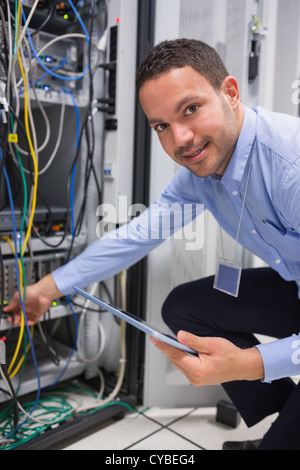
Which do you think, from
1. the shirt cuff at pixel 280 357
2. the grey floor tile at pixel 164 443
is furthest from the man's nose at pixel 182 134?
the grey floor tile at pixel 164 443

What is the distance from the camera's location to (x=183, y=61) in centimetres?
94

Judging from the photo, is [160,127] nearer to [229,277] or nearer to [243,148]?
[243,148]

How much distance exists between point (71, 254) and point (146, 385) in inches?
23.3

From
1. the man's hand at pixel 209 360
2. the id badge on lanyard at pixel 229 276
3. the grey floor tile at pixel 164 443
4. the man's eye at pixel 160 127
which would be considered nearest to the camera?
the man's hand at pixel 209 360

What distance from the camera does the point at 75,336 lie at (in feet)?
5.90

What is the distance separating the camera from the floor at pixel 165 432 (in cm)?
139

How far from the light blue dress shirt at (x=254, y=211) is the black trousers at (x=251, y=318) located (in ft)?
0.32

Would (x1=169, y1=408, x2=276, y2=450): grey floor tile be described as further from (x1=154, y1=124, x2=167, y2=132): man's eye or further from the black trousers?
(x1=154, y1=124, x2=167, y2=132): man's eye

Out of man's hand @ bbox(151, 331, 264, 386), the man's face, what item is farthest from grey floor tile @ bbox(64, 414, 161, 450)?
the man's face

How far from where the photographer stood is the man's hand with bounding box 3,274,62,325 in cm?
132

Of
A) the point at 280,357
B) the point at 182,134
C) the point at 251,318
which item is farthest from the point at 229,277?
the point at 182,134

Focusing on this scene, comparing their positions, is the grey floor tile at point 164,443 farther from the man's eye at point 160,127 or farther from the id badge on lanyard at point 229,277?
the man's eye at point 160,127

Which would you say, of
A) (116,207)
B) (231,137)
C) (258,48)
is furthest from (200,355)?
(258,48)

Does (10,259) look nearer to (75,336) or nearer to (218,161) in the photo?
(75,336)
